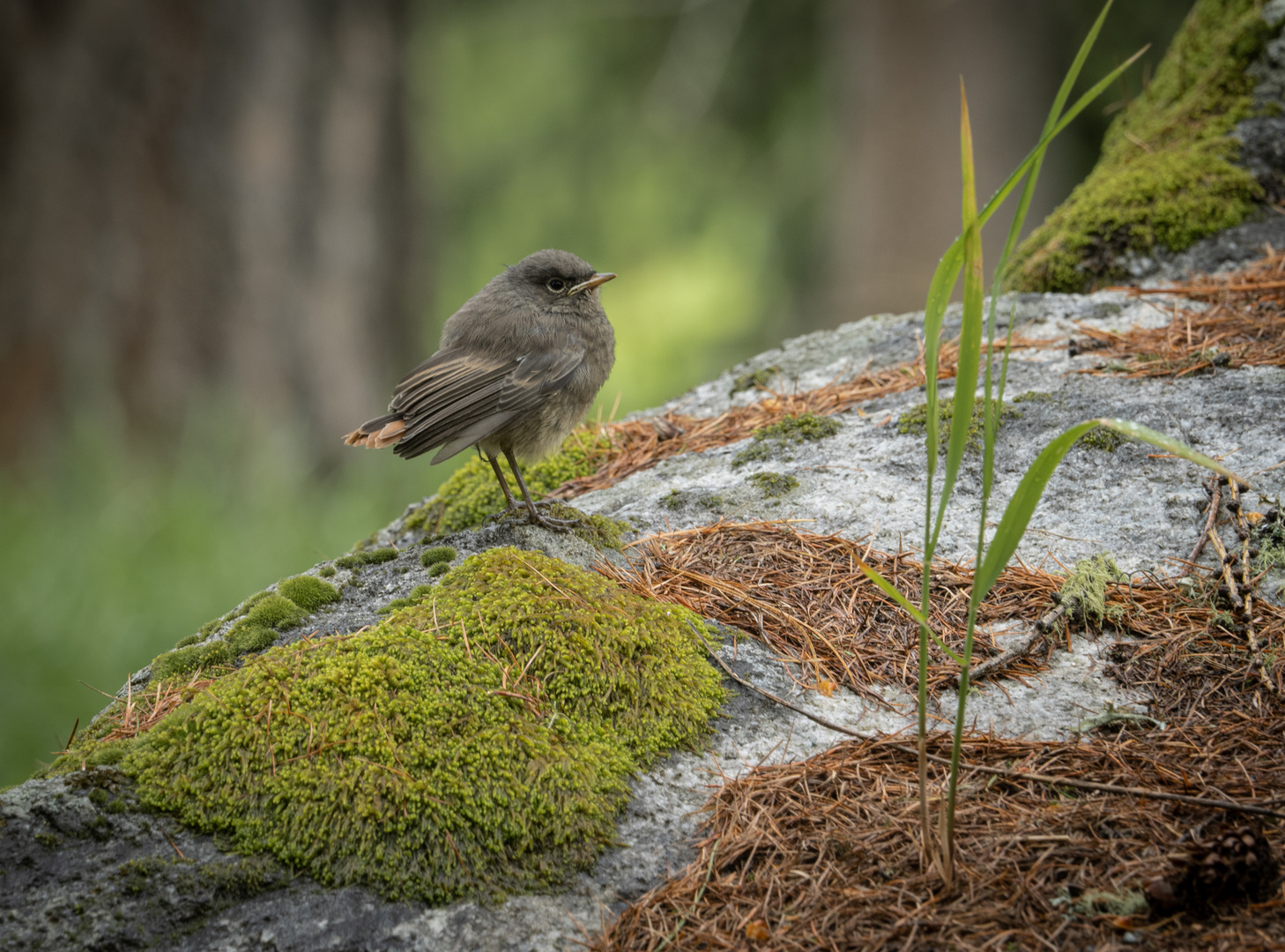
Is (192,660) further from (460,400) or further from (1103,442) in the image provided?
(1103,442)

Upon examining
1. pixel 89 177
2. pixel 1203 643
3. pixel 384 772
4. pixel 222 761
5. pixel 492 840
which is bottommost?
pixel 1203 643

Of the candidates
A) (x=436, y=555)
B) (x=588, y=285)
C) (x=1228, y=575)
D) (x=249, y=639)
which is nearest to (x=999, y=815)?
(x=1228, y=575)

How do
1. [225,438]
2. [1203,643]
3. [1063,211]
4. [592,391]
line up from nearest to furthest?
1. [1203,643]
2. [592,391]
3. [1063,211]
4. [225,438]

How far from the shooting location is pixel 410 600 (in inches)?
87.9

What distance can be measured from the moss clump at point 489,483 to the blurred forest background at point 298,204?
2219 millimetres

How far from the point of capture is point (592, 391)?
10.8 ft

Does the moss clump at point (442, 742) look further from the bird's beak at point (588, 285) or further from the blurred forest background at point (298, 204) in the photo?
the blurred forest background at point (298, 204)

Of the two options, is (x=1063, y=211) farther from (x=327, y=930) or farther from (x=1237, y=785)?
(x=327, y=930)

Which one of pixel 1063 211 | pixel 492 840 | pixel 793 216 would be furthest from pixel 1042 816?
pixel 793 216

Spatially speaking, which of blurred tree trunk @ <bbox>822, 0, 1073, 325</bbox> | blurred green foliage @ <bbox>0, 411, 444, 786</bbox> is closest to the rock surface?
blurred green foliage @ <bbox>0, 411, 444, 786</bbox>

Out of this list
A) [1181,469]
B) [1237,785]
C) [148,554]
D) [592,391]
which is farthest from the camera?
[148,554]

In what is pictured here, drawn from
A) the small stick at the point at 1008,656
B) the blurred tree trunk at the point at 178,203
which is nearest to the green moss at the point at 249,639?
the small stick at the point at 1008,656

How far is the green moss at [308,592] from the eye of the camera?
2.34 metres

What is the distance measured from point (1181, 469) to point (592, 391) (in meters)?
1.87
